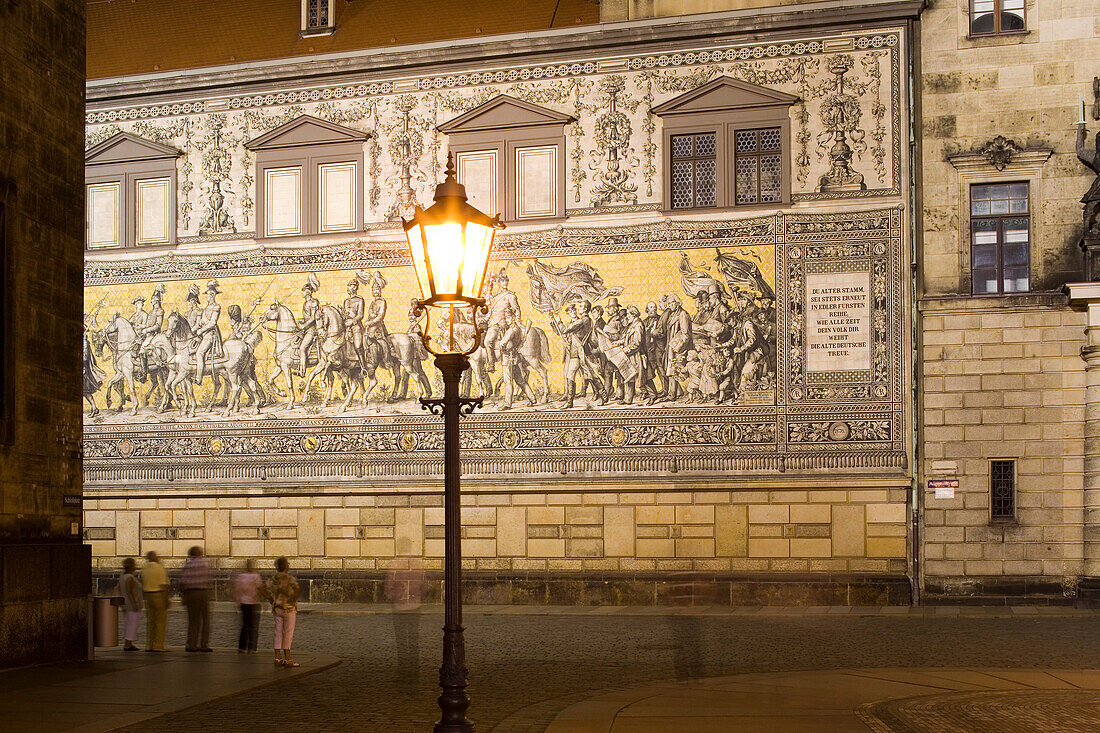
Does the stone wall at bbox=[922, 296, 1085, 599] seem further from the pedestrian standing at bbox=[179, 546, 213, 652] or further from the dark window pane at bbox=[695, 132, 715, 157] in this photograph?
the pedestrian standing at bbox=[179, 546, 213, 652]

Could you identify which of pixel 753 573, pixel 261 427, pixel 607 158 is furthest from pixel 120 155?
pixel 753 573

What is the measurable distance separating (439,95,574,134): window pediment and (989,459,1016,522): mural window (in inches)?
411

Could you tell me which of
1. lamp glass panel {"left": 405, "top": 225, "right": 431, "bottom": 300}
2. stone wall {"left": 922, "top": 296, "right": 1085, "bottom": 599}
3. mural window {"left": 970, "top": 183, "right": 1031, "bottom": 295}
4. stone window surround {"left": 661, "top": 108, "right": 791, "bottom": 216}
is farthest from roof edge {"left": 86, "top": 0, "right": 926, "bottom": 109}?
lamp glass panel {"left": 405, "top": 225, "right": 431, "bottom": 300}

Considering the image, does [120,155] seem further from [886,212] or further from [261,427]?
[886,212]

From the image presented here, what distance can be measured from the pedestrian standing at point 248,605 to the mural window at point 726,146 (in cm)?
1178

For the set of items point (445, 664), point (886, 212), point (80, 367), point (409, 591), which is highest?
point (886, 212)

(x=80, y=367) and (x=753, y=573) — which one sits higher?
(x=80, y=367)

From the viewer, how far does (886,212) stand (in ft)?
81.6

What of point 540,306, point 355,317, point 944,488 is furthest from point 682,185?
point 944,488

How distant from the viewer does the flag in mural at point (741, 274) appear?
989 inches

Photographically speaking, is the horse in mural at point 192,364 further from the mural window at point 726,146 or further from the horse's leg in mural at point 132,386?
the mural window at point 726,146

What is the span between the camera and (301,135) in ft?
90.0

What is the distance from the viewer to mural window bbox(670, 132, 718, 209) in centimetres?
2566

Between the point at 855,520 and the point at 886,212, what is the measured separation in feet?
18.8
